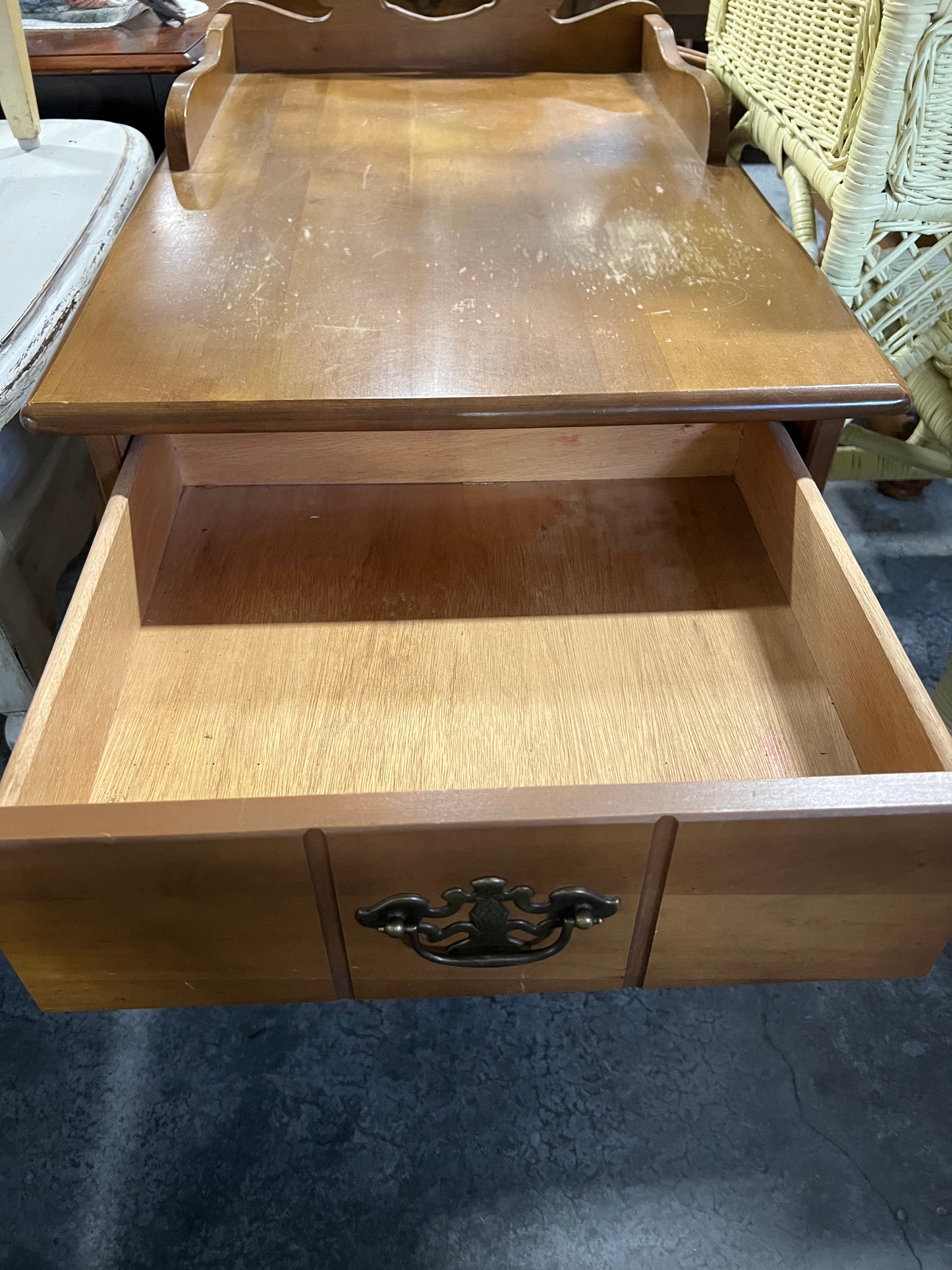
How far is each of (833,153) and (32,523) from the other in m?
0.83

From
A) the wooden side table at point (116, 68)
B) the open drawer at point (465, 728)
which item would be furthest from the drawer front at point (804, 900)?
the wooden side table at point (116, 68)

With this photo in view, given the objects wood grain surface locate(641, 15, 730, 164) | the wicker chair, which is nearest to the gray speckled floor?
the wicker chair

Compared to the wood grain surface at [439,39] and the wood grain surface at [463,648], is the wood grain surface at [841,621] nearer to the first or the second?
the wood grain surface at [463,648]

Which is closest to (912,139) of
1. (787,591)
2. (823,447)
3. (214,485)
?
(823,447)

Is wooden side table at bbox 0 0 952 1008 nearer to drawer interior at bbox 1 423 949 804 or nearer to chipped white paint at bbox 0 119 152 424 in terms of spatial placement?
drawer interior at bbox 1 423 949 804

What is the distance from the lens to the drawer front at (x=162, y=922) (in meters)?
0.42

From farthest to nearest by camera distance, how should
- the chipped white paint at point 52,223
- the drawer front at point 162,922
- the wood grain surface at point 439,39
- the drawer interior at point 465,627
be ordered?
the wood grain surface at point 439,39
the chipped white paint at point 52,223
the drawer interior at point 465,627
the drawer front at point 162,922

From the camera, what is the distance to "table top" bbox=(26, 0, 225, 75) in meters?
1.09

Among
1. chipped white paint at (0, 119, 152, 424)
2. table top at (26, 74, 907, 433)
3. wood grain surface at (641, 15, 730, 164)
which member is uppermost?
wood grain surface at (641, 15, 730, 164)

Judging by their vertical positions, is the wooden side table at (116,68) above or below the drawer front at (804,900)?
above

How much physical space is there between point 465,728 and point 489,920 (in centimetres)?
16

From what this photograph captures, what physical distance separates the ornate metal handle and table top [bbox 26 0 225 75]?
3.57 feet

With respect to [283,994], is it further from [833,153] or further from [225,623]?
[833,153]

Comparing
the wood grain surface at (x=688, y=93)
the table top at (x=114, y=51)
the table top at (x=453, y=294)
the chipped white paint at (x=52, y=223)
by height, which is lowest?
the chipped white paint at (x=52, y=223)
